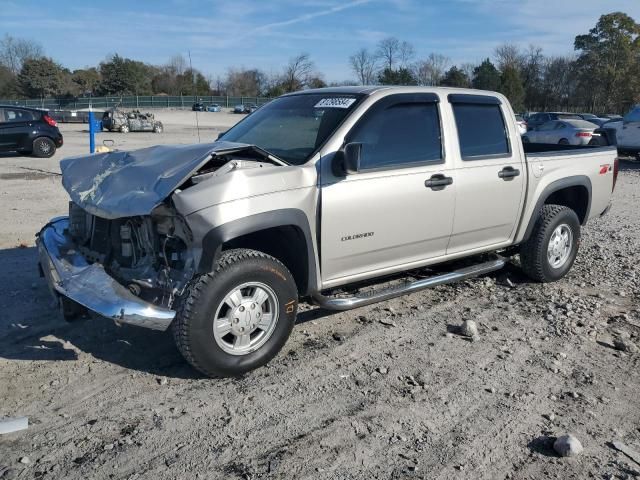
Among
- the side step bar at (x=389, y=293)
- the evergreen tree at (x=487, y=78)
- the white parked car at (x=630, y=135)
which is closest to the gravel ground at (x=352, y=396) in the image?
the side step bar at (x=389, y=293)

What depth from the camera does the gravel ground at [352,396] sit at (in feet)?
9.84

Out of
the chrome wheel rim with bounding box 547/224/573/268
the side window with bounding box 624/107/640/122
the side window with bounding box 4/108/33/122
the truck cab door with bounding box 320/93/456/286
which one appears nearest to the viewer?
the truck cab door with bounding box 320/93/456/286

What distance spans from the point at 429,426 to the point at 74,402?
7.02ft

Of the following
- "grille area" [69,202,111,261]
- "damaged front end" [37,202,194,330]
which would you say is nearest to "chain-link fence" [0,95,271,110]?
"grille area" [69,202,111,261]

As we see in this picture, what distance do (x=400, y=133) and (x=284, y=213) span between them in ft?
4.45

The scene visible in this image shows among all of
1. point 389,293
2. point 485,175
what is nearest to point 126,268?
point 389,293

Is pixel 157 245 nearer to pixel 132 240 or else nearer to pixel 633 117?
pixel 132 240

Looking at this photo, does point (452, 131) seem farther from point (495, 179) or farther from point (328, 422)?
point (328, 422)

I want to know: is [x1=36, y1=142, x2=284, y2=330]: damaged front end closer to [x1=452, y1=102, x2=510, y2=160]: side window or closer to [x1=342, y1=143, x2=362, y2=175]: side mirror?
[x1=342, y1=143, x2=362, y2=175]: side mirror

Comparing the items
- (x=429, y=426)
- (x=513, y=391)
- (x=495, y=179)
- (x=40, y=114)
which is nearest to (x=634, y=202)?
(x=495, y=179)

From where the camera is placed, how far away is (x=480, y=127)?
5.23 metres

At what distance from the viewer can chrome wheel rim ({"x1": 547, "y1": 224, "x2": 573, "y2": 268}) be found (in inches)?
234

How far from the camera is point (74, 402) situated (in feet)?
11.7

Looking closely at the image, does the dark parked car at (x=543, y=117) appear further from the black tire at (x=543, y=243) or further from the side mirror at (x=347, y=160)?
the side mirror at (x=347, y=160)
